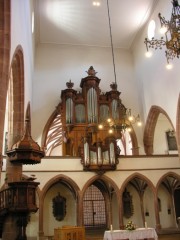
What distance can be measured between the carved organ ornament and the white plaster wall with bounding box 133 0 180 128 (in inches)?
A: 77.3

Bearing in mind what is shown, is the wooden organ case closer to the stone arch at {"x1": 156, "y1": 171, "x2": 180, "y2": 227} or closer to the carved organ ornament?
the carved organ ornament

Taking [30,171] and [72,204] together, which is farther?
[72,204]

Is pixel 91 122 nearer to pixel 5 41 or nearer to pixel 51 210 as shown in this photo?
pixel 51 210

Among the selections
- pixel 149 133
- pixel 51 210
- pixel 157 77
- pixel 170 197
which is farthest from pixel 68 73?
pixel 170 197

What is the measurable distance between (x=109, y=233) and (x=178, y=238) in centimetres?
402

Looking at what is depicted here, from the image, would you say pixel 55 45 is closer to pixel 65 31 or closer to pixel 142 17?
pixel 65 31

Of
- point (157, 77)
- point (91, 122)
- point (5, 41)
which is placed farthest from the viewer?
point (91, 122)

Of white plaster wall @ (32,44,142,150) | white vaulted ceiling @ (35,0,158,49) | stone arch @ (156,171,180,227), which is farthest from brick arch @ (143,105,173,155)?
white vaulted ceiling @ (35,0,158,49)

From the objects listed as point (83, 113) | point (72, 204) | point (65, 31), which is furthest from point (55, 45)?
point (72, 204)

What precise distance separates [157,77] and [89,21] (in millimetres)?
5673

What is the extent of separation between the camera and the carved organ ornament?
15906 millimetres

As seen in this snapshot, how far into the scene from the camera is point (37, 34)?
64.4 feet

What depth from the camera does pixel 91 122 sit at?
703 inches

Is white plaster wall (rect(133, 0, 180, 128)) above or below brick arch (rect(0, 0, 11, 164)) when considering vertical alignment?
above
